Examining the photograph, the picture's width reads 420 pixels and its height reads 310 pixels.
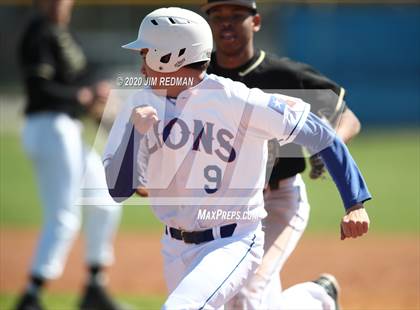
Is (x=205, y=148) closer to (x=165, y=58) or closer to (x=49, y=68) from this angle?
(x=165, y=58)

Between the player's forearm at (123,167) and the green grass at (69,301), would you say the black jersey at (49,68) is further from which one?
the player's forearm at (123,167)

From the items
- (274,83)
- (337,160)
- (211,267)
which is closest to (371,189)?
(274,83)

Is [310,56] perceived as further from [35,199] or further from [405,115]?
[35,199]

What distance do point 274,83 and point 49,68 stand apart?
3.22 metres

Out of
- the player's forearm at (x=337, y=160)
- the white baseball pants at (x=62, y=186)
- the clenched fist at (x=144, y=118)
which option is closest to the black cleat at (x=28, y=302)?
the white baseball pants at (x=62, y=186)

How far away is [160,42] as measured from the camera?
422 centimetres

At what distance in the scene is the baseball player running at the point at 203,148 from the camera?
4.18 meters

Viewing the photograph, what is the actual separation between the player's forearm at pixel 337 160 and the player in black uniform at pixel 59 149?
327cm

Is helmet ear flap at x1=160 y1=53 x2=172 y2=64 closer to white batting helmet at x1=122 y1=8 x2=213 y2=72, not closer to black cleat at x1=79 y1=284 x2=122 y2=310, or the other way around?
white batting helmet at x1=122 y1=8 x2=213 y2=72

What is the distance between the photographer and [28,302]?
23.4 feet

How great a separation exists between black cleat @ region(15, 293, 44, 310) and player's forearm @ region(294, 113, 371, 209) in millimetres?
3592

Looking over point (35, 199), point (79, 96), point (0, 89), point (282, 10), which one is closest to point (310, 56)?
point (282, 10)

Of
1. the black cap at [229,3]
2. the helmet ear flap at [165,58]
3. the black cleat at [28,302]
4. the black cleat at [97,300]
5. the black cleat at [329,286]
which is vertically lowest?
the black cleat at [97,300]

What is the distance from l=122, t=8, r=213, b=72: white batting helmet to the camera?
4219 millimetres
